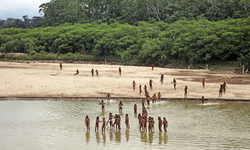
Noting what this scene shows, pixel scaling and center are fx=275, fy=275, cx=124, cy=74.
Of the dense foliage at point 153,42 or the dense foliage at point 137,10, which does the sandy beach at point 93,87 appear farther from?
the dense foliage at point 137,10

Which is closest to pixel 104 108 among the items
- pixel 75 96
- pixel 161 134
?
pixel 75 96

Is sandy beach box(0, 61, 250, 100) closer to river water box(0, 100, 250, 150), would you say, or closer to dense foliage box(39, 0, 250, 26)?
river water box(0, 100, 250, 150)

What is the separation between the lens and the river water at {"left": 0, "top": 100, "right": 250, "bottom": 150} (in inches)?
526

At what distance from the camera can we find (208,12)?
71.7 metres

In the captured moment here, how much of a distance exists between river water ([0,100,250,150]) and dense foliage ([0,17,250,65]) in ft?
87.6

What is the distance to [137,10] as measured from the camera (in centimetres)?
8731

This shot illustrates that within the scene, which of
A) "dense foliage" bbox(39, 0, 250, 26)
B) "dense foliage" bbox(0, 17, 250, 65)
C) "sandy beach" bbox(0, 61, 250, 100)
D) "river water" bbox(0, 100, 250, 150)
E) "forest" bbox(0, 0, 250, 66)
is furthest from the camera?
"dense foliage" bbox(39, 0, 250, 26)

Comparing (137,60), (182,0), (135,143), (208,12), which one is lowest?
(135,143)

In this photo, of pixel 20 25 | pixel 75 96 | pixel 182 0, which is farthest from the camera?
pixel 20 25

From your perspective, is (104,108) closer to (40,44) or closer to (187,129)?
(187,129)

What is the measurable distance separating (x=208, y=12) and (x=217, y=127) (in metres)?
61.0

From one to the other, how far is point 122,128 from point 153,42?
42.0m

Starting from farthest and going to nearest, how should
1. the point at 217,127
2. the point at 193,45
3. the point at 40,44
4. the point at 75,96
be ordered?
1. the point at 40,44
2. the point at 193,45
3. the point at 75,96
4. the point at 217,127

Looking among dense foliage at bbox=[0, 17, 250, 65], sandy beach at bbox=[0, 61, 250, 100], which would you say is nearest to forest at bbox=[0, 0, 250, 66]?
dense foliage at bbox=[0, 17, 250, 65]
